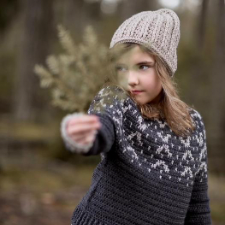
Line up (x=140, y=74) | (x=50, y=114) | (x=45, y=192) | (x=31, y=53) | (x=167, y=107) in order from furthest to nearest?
(x=50, y=114) → (x=31, y=53) → (x=45, y=192) → (x=167, y=107) → (x=140, y=74)

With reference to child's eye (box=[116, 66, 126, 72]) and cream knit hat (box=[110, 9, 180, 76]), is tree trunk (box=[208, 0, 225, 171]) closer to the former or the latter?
cream knit hat (box=[110, 9, 180, 76])

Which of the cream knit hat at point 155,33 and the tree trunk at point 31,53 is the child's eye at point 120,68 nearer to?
the cream knit hat at point 155,33

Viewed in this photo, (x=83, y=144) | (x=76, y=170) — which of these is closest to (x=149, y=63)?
(x=83, y=144)

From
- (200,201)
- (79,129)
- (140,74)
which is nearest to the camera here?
(79,129)

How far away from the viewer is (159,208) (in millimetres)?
2043

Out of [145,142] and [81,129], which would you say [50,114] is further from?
[81,129]

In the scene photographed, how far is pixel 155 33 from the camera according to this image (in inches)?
81.4

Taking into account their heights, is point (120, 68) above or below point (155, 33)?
below

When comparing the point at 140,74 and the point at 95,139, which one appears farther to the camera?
the point at 140,74

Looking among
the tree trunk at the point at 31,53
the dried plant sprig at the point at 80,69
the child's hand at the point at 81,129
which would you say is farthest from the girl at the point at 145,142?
the tree trunk at the point at 31,53

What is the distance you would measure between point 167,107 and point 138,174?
1.22 ft

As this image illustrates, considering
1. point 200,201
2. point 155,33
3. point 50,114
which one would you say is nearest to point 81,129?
point 155,33

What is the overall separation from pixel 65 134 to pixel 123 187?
64cm

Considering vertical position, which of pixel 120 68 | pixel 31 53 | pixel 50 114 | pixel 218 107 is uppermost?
pixel 218 107
